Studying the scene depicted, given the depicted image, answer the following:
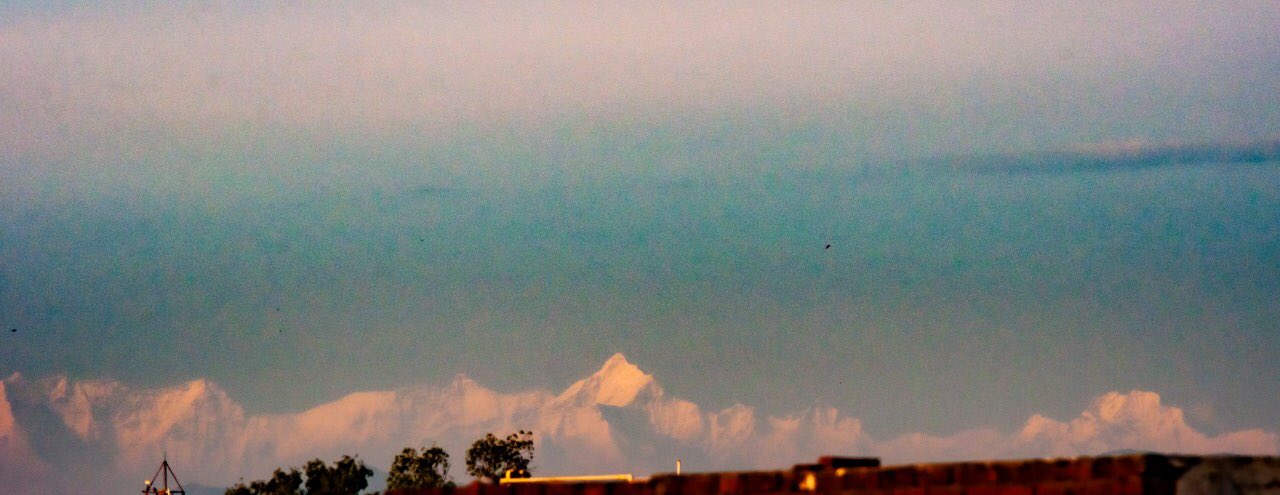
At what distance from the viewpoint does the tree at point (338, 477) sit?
12775 centimetres

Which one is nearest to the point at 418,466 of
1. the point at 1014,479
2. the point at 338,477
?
the point at 338,477

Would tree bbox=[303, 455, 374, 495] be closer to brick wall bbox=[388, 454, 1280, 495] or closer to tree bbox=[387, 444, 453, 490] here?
tree bbox=[387, 444, 453, 490]

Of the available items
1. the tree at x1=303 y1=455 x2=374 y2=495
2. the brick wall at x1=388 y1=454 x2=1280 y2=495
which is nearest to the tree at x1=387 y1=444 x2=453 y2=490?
the tree at x1=303 y1=455 x2=374 y2=495

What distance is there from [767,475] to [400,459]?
347ft

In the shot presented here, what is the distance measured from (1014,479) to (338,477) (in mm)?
105483

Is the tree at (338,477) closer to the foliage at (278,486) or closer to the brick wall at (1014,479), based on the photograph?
the foliage at (278,486)

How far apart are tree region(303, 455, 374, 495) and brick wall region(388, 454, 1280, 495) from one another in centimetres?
9755

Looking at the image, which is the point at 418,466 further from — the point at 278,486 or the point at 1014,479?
the point at 1014,479

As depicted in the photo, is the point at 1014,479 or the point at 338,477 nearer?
the point at 1014,479

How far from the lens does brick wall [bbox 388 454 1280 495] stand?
88.2ft

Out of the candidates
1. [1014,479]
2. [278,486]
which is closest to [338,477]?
[278,486]

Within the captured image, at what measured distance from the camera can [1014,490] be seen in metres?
28.4

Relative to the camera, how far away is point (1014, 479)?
2844cm

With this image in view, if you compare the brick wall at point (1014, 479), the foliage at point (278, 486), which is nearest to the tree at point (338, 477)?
the foliage at point (278, 486)
